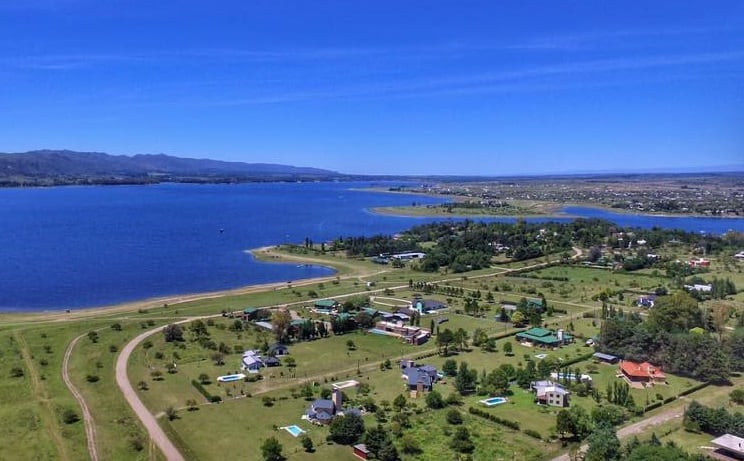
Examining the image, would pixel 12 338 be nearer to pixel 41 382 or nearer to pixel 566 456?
pixel 41 382

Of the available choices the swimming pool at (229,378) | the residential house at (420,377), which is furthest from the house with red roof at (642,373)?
the swimming pool at (229,378)

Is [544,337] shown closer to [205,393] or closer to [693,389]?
[693,389]

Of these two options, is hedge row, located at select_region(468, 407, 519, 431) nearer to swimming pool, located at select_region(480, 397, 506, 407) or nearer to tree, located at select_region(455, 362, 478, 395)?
swimming pool, located at select_region(480, 397, 506, 407)

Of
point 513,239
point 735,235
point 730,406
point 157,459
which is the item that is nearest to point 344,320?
point 157,459

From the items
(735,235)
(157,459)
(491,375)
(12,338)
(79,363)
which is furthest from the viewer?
(735,235)

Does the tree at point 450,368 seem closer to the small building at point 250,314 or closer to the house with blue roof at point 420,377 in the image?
the house with blue roof at point 420,377
